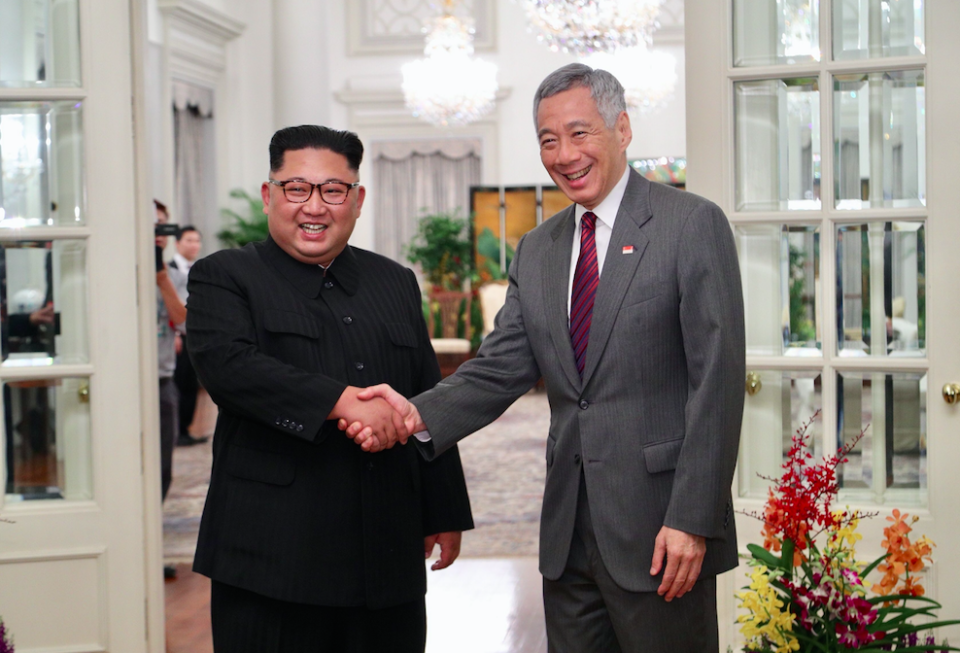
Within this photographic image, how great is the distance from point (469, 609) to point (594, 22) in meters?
5.97

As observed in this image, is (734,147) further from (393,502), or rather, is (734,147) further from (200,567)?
(200,567)

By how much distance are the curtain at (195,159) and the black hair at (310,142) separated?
8750mm

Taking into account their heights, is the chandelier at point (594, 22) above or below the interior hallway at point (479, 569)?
above

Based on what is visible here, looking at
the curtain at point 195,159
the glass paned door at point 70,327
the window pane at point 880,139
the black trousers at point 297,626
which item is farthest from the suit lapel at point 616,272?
the curtain at point 195,159

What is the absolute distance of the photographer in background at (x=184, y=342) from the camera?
5562mm

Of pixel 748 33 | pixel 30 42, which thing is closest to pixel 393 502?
pixel 748 33

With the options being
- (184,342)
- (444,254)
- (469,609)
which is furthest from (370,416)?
(444,254)

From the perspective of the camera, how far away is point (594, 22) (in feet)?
28.5

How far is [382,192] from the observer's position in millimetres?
13719

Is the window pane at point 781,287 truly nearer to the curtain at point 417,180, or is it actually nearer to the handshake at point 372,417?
the handshake at point 372,417

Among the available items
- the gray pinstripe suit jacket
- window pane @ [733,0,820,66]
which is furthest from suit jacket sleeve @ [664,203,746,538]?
window pane @ [733,0,820,66]

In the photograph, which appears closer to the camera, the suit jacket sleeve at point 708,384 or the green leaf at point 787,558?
the suit jacket sleeve at point 708,384

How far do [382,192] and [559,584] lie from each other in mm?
11966

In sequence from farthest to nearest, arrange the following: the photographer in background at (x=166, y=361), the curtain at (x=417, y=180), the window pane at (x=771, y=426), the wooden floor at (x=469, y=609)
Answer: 1. the curtain at (x=417, y=180)
2. the photographer in background at (x=166, y=361)
3. the wooden floor at (x=469, y=609)
4. the window pane at (x=771, y=426)
